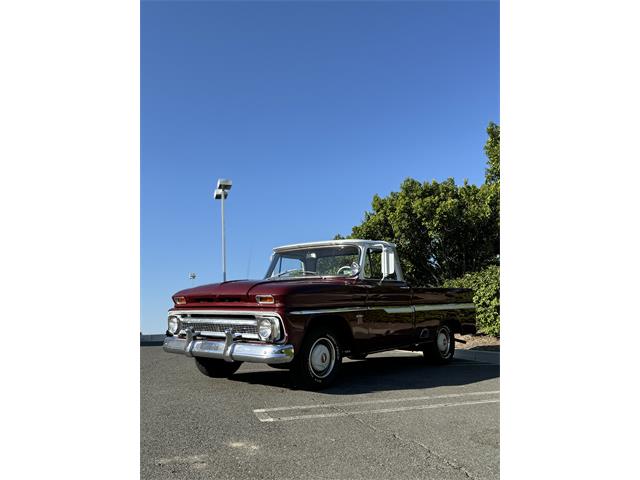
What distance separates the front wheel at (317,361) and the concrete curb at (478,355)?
13.6 ft

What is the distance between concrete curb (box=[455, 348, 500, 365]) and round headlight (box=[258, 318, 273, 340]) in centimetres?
516

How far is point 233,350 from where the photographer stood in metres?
6.00

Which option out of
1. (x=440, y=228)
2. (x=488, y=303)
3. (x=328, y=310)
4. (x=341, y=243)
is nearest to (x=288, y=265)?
(x=341, y=243)

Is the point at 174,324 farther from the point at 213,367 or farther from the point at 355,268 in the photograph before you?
the point at 355,268

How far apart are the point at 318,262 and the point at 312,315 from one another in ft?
5.24

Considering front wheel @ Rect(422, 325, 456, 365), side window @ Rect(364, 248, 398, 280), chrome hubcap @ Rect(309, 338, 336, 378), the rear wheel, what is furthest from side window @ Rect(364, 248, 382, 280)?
the rear wheel

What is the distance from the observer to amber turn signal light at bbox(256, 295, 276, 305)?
233 inches

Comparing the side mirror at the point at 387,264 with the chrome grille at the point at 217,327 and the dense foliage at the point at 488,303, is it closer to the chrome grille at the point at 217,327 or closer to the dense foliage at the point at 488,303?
the chrome grille at the point at 217,327

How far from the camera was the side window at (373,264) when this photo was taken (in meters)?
7.44

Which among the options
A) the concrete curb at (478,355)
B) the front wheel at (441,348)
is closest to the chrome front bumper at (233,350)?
the front wheel at (441,348)

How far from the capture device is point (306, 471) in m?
3.26
